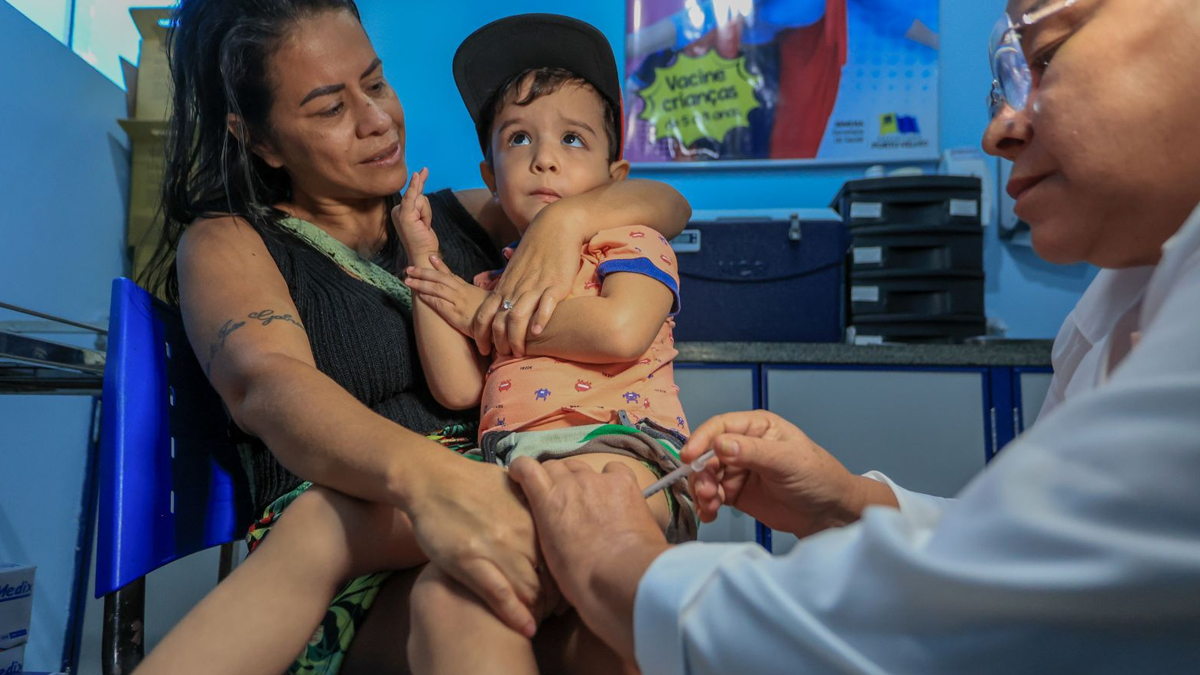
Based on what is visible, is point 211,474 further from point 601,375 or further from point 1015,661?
point 1015,661

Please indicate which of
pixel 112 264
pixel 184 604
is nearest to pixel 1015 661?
pixel 184 604

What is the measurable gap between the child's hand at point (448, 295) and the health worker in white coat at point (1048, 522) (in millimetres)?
481

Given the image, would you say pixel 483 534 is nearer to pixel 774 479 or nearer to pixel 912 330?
pixel 774 479

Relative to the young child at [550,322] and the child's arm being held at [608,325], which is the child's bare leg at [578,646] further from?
the child's arm being held at [608,325]

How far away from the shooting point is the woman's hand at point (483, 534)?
860 mm

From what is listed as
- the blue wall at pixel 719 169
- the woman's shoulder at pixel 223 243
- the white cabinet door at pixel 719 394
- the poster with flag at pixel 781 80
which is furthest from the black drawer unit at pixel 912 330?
the woman's shoulder at pixel 223 243

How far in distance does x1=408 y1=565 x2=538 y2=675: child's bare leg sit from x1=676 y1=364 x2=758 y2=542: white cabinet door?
2049 mm

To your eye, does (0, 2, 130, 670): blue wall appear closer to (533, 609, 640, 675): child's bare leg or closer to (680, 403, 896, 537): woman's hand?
(533, 609, 640, 675): child's bare leg

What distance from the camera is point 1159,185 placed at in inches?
29.7

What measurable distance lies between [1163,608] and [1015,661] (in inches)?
3.3

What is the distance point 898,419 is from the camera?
2.89m

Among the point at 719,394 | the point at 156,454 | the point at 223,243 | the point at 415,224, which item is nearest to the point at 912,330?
the point at 719,394

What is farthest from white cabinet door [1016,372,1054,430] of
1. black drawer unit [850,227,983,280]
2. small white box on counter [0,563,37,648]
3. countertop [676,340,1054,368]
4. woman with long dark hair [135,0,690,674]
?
small white box on counter [0,563,37,648]

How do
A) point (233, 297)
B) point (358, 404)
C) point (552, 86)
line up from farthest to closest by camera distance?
point (552, 86), point (233, 297), point (358, 404)
